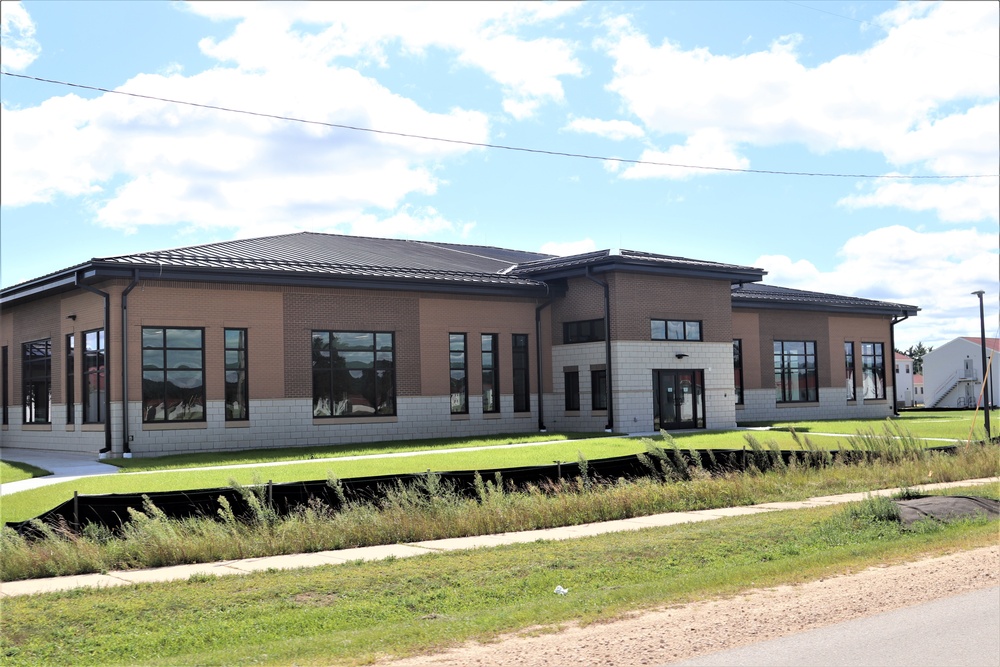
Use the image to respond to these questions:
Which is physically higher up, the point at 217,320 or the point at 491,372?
the point at 217,320

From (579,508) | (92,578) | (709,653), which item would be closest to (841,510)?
(579,508)

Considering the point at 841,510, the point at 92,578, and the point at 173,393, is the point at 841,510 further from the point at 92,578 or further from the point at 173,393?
the point at 173,393

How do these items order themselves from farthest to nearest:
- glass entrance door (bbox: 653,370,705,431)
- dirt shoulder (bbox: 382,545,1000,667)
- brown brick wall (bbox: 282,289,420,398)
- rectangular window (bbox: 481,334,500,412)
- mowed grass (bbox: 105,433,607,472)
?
glass entrance door (bbox: 653,370,705,431)
rectangular window (bbox: 481,334,500,412)
brown brick wall (bbox: 282,289,420,398)
mowed grass (bbox: 105,433,607,472)
dirt shoulder (bbox: 382,545,1000,667)

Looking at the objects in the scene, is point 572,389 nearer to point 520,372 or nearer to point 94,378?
point 520,372

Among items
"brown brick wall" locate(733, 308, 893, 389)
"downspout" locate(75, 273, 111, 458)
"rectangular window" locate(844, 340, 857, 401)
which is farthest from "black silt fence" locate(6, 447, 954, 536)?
"rectangular window" locate(844, 340, 857, 401)

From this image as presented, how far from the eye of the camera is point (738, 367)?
1697 inches

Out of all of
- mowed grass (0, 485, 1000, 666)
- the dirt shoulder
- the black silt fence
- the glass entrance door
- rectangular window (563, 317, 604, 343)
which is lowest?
mowed grass (0, 485, 1000, 666)

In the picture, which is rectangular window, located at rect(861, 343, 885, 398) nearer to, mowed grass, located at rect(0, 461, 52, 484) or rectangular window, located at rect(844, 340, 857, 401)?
rectangular window, located at rect(844, 340, 857, 401)

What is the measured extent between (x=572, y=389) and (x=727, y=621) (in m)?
26.8

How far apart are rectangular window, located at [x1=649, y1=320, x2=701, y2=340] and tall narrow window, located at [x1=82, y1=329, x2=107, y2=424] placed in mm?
17544

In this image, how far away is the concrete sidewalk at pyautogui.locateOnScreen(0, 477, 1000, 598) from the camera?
11.1 m

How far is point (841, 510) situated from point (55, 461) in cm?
2147

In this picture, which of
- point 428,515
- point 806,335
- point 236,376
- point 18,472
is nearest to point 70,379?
point 236,376

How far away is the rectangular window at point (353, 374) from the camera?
3048 cm
